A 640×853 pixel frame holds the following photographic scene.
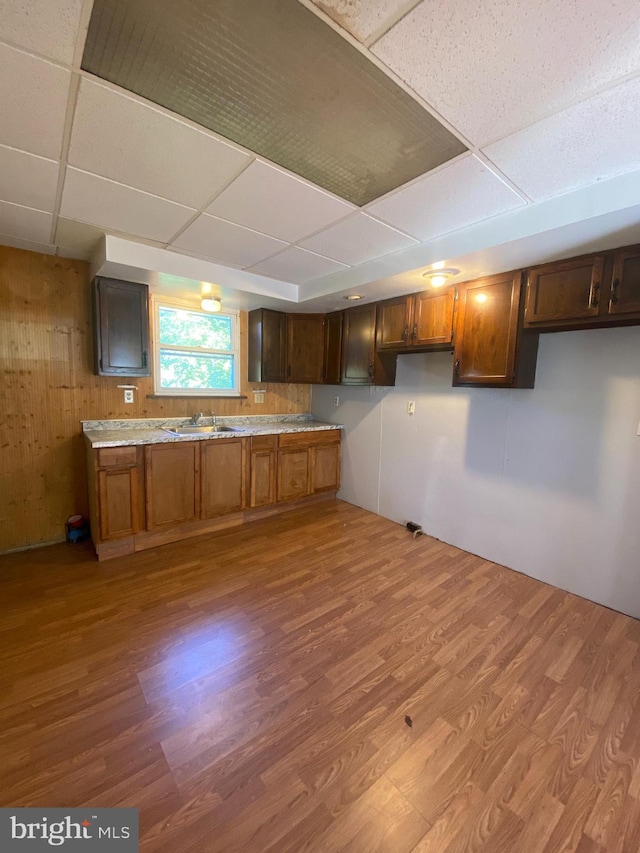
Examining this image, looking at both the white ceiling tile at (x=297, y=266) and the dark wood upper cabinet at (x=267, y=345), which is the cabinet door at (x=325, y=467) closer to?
the dark wood upper cabinet at (x=267, y=345)

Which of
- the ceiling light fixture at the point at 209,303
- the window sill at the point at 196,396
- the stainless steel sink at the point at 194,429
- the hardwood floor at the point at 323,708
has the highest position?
the ceiling light fixture at the point at 209,303

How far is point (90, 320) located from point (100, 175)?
5.45 ft

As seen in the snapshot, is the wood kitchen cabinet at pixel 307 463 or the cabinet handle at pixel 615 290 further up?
the cabinet handle at pixel 615 290

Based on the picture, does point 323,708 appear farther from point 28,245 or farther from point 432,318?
point 28,245

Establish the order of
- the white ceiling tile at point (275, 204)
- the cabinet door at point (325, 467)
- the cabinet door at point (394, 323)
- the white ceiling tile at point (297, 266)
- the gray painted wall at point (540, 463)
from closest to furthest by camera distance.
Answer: the white ceiling tile at point (275, 204) < the gray painted wall at point (540, 463) < the white ceiling tile at point (297, 266) < the cabinet door at point (394, 323) < the cabinet door at point (325, 467)

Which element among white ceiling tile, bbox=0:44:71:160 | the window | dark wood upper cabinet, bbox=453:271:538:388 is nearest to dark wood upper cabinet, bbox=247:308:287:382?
the window

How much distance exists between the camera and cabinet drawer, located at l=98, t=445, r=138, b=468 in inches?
106

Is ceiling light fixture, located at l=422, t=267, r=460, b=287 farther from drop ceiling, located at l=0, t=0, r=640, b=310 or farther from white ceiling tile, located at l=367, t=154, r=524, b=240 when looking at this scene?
white ceiling tile, located at l=367, t=154, r=524, b=240

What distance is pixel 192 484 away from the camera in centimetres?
319

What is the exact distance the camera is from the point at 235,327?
401 cm

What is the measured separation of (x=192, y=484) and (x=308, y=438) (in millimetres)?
1380

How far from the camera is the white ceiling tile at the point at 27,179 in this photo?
5.26ft

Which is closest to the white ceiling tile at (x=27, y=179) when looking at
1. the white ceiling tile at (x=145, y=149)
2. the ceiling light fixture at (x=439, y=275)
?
the white ceiling tile at (x=145, y=149)

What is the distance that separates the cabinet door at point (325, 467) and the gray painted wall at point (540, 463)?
74cm
